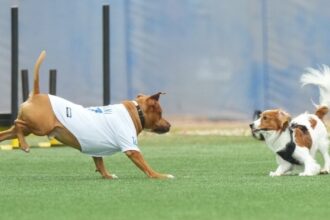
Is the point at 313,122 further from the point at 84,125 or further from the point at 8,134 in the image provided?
the point at 8,134

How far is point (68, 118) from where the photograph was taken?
10836 millimetres

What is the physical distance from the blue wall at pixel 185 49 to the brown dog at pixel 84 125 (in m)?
8.89

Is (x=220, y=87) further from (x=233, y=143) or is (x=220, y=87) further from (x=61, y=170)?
(x=61, y=170)

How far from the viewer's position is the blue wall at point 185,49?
65.6ft

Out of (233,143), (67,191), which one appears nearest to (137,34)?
(233,143)

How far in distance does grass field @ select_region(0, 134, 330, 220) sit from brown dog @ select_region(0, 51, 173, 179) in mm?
341

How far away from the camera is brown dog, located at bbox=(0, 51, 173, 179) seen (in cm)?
1080

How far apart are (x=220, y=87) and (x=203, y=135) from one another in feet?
4.60

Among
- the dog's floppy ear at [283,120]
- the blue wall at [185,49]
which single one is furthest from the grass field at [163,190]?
the blue wall at [185,49]

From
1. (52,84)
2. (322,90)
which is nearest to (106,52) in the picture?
(52,84)

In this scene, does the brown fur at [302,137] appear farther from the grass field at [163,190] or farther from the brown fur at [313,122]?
the grass field at [163,190]

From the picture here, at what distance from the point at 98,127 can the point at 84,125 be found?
0.14m

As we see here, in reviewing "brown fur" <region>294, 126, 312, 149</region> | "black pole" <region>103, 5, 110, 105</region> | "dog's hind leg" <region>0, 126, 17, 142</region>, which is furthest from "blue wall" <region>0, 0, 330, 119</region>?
"dog's hind leg" <region>0, 126, 17, 142</region>

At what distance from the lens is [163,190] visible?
9.62 m
